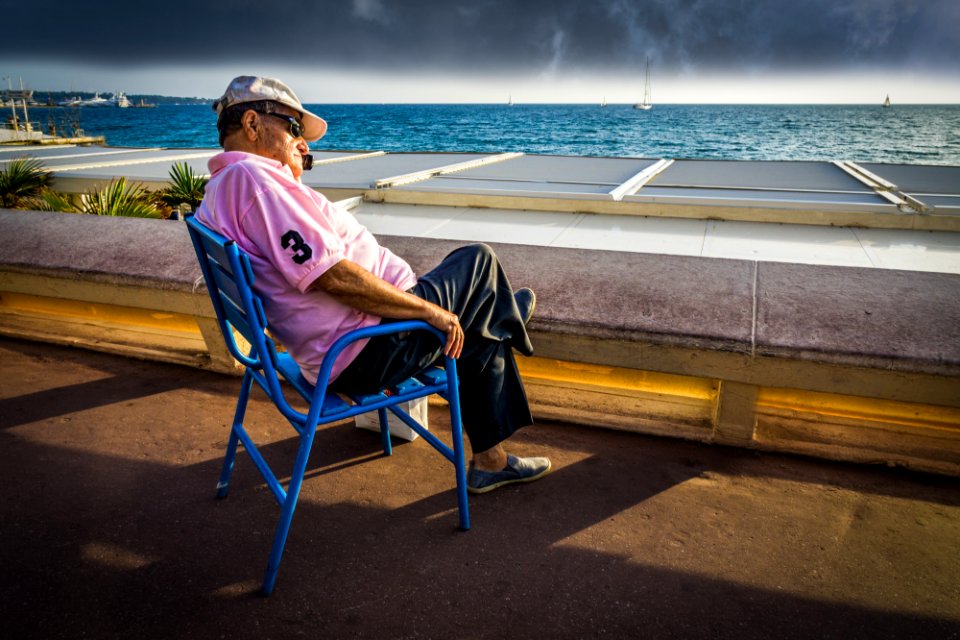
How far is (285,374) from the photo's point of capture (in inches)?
86.0

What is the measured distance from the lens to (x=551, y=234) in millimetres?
5371

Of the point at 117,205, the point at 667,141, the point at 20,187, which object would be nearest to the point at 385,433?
Answer: the point at 117,205

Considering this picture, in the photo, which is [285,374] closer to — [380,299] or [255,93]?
[380,299]

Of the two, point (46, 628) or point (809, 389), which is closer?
point (46, 628)

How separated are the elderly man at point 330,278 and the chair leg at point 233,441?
434mm

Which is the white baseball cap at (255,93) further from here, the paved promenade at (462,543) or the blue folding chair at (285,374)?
the paved promenade at (462,543)

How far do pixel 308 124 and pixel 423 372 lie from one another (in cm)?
98

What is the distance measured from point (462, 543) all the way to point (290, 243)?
3.96 ft

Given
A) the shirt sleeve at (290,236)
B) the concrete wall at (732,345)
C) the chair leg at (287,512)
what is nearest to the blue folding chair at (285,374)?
the chair leg at (287,512)

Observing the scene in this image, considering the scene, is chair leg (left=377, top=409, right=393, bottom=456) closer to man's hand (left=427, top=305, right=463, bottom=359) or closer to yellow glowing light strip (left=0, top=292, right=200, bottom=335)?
man's hand (left=427, top=305, right=463, bottom=359)

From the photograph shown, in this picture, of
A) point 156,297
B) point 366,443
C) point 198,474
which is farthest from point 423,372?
point 156,297

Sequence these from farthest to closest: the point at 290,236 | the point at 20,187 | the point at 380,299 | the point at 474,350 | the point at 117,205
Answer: the point at 20,187
the point at 117,205
the point at 474,350
the point at 380,299
the point at 290,236

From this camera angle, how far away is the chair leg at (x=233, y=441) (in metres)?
2.42

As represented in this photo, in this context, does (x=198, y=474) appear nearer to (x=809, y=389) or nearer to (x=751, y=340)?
(x=751, y=340)
